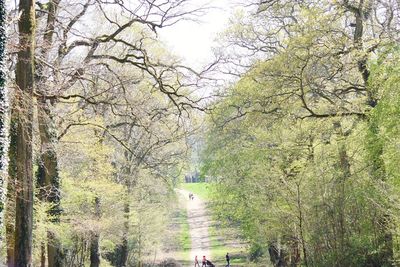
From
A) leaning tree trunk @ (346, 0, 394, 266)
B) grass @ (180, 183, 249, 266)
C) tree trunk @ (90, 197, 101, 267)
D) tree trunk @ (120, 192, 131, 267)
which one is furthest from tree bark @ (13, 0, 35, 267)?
grass @ (180, 183, 249, 266)

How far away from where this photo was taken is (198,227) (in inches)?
2222

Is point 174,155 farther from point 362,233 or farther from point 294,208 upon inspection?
point 362,233

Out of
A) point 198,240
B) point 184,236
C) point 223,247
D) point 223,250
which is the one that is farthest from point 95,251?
point 198,240

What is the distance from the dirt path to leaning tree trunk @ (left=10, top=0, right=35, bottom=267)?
101ft

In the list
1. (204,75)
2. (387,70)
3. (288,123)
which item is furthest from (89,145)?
(387,70)

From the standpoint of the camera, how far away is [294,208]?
1441cm

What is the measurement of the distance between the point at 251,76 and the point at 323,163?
3.49 metres

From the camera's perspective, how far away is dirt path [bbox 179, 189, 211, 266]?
44.8 metres

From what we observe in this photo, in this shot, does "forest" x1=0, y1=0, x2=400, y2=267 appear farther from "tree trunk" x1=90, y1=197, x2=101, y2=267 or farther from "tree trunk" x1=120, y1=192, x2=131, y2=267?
"tree trunk" x1=120, y1=192, x2=131, y2=267

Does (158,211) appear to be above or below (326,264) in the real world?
above

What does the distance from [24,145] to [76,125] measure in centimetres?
848

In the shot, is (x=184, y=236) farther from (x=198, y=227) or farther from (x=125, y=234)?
(x=125, y=234)

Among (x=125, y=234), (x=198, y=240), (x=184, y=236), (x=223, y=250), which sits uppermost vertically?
(x=125, y=234)

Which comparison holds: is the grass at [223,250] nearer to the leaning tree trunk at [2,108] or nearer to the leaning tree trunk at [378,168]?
the leaning tree trunk at [378,168]
